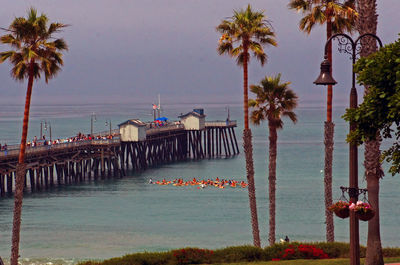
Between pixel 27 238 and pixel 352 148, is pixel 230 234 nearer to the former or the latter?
pixel 27 238

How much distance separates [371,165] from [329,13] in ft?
42.2

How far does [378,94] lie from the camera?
54.2 ft

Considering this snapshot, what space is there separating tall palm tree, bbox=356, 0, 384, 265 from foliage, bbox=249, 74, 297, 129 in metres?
12.8

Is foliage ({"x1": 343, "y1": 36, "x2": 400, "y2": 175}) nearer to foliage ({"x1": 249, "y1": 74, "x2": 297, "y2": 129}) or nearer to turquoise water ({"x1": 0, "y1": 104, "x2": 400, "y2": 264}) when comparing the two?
foliage ({"x1": 249, "y1": 74, "x2": 297, "y2": 129})

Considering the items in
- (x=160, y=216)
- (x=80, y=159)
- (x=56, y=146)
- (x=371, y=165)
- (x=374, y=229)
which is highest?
(x=371, y=165)

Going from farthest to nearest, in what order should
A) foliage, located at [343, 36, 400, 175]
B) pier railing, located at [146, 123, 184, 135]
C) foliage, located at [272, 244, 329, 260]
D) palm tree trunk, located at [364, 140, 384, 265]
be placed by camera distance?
pier railing, located at [146, 123, 184, 135], foliage, located at [272, 244, 329, 260], palm tree trunk, located at [364, 140, 384, 265], foliage, located at [343, 36, 400, 175]

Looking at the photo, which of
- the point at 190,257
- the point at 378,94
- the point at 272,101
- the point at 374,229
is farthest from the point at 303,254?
the point at 272,101

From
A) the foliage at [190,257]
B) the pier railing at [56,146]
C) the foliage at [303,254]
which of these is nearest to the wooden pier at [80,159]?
the pier railing at [56,146]

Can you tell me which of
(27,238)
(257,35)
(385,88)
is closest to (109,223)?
(27,238)

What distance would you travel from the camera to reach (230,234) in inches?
2098

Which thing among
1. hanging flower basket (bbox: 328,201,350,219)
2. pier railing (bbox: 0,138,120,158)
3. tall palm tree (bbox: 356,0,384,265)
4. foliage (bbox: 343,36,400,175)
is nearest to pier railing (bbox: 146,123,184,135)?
pier railing (bbox: 0,138,120,158)

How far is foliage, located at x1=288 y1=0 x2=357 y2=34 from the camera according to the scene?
31.4 metres

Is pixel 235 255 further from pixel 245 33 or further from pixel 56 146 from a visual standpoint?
pixel 56 146

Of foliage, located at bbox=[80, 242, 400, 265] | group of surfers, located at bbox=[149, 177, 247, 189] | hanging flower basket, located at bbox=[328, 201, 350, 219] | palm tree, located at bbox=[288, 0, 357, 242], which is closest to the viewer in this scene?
hanging flower basket, located at bbox=[328, 201, 350, 219]
